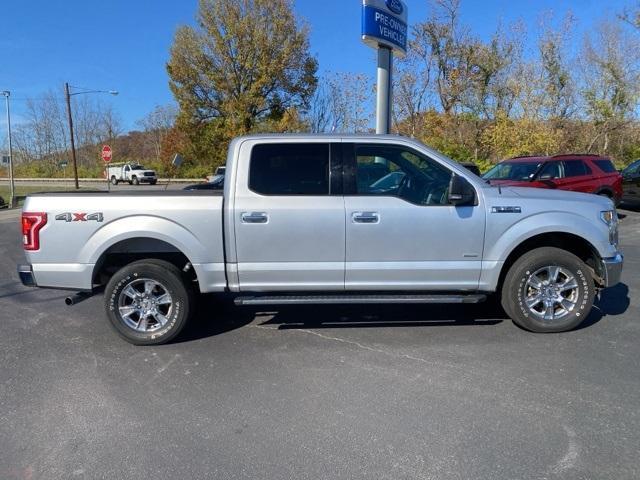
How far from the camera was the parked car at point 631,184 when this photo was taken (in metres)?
13.6

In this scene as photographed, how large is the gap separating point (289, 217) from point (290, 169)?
498mm

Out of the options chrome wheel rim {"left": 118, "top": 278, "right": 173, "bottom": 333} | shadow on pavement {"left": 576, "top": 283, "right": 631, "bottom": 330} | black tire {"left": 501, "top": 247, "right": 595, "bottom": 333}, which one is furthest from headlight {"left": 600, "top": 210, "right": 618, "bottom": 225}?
chrome wheel rim {"left": 118, "top": 278, "right": 173, "bottom": 333}

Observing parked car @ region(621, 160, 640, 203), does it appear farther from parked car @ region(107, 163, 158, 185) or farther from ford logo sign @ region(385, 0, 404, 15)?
parked car @ region(107, 163, 158, 185)

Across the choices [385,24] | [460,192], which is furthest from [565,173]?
[460,192]

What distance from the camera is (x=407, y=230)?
4.43 m

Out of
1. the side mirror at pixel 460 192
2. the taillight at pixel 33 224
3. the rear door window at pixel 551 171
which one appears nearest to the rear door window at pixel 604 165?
the rear door window at pixel 551 171

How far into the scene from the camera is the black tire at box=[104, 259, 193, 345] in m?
4.46

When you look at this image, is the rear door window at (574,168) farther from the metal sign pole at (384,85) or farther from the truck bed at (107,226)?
the truck bed at (107,226)

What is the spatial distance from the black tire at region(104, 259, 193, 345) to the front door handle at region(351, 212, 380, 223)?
1777 mm

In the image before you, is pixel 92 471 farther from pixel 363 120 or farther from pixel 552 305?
pixel 363 120

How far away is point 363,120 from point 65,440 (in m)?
24.3

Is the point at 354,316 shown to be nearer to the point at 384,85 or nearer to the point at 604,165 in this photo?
the point at 384,85

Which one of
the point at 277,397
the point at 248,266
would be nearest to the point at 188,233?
the point at 248,266

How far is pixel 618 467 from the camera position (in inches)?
104
